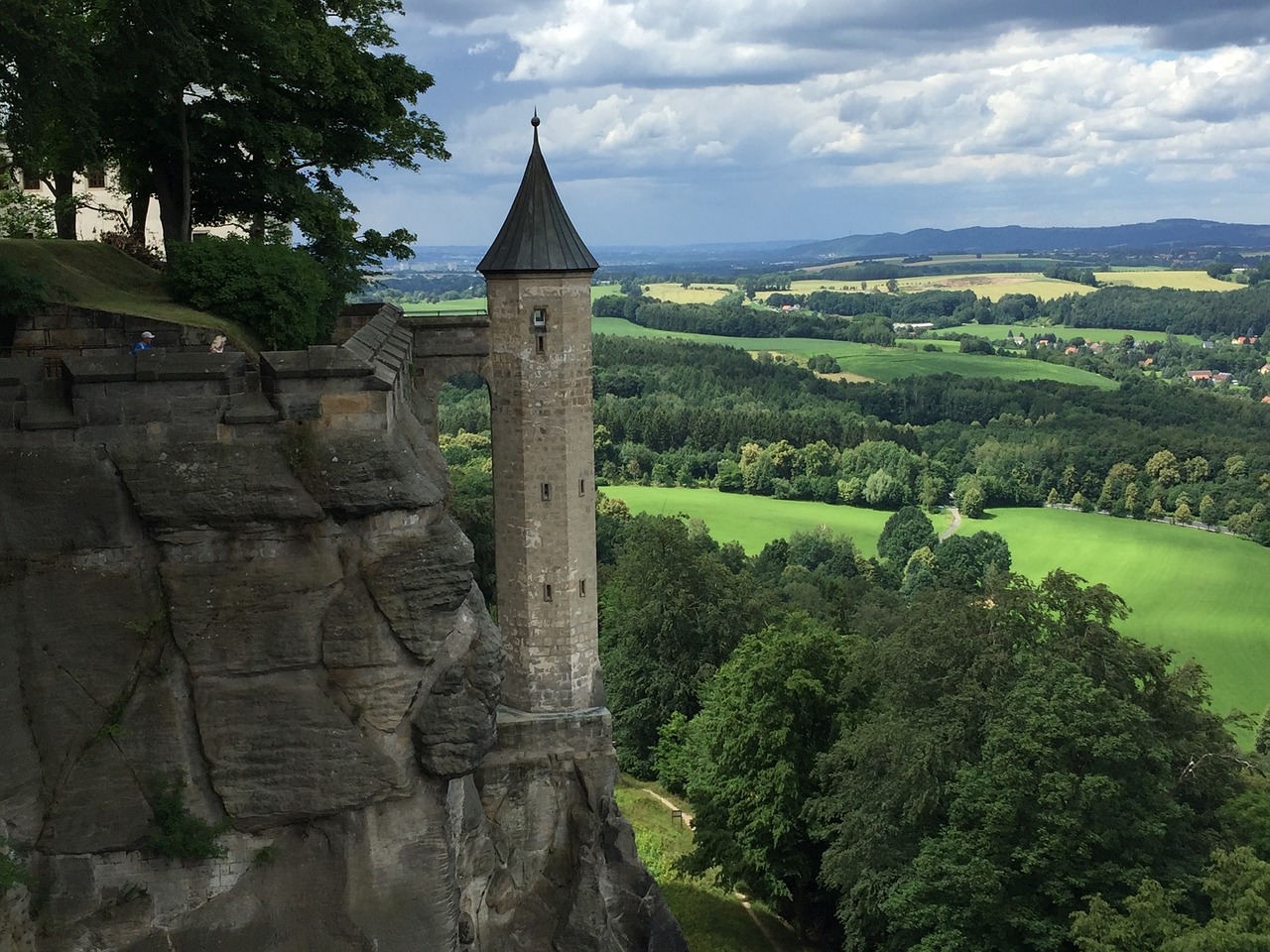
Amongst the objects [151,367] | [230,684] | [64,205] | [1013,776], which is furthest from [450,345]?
[1013,776]

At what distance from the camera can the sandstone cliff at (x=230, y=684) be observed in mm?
14555

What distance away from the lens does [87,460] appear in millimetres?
14578

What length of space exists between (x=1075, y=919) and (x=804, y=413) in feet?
329

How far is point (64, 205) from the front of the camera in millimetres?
24312

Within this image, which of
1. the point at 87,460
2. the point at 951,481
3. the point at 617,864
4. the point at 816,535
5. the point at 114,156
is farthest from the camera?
the point at 951,481

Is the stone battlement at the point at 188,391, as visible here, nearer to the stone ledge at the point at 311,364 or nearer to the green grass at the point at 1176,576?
the stone ledge at the point at 311,364

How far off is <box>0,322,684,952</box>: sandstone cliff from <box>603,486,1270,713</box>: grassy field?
46.4m

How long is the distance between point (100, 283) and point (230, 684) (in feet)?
22.5

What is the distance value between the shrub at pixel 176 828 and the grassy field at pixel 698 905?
63.4ft

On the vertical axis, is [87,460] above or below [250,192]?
below

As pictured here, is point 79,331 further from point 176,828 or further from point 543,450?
point 543,450

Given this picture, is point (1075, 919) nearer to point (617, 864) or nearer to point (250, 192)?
point (617, 864)

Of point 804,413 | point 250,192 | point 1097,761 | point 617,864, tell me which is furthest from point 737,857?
point 804,413

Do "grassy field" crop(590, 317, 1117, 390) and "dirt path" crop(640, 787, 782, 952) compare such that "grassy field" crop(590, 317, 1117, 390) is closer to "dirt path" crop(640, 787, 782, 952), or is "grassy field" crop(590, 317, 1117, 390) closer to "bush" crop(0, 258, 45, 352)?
"dirt path" crop(640, 787, 782, 952)
